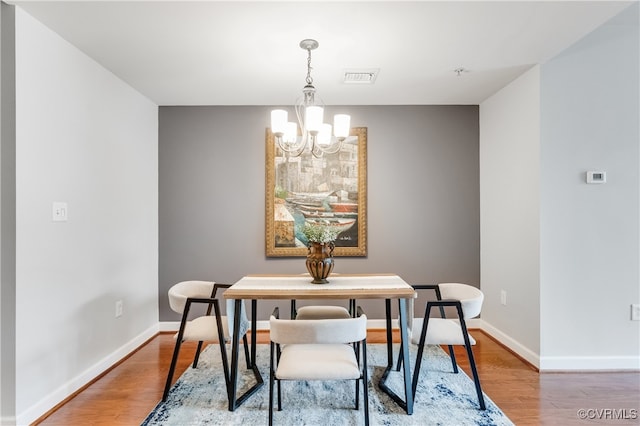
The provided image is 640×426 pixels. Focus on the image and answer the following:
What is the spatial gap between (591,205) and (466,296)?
1.23 meters

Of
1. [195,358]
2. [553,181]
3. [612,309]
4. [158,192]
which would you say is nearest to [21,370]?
[195,358]

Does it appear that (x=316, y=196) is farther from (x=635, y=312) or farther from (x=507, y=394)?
(x=635, y=312)

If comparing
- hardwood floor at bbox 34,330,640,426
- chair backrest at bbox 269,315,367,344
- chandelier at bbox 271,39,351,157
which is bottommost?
hardwood floor at bbox 34,330,640,426

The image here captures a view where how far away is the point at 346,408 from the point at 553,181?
2.24 m

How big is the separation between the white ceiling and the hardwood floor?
7.72 feet

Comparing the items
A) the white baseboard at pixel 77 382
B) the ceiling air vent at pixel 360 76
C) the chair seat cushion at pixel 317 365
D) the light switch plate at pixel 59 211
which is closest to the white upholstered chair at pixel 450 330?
the chair seat cushion at pixel 317 365

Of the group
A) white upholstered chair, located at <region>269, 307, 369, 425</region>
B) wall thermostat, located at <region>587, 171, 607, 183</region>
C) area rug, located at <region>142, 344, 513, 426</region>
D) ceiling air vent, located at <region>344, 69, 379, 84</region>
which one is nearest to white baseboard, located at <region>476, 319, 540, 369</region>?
area rug, located at <region>142, 344, 513, 426</region>

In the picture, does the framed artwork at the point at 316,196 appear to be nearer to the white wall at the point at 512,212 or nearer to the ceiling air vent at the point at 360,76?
the ceiling air vent at the point at 360,76

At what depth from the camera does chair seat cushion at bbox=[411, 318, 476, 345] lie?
233cm

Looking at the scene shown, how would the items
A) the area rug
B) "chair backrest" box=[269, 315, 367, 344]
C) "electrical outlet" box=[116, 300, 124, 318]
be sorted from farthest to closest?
1. "electrical outlet" box=[116, 300, 124, 318]
2. the area rug
3. "chair backrest" box=[269, 315, 367, 344]

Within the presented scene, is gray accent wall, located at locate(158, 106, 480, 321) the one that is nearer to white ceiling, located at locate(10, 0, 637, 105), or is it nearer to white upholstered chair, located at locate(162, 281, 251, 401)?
white ceiling, located at locate(10, 0, 637, 105)

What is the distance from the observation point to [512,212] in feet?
10.5

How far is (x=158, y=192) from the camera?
12.4 ft

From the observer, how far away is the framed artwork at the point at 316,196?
376 cm
